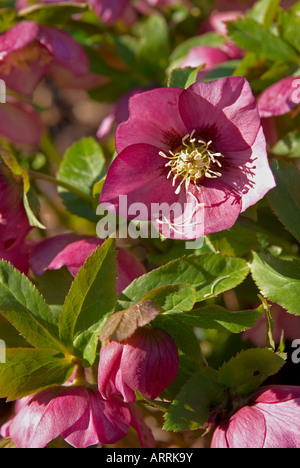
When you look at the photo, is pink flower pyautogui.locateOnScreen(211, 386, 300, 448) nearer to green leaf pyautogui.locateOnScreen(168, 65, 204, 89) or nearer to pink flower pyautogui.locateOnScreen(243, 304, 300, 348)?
pink flower pyautogui.locateOnScreen(243, 304, 300, 348)

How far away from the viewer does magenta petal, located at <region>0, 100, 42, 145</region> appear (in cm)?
115

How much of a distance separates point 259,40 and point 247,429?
64cm

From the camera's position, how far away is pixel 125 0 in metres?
1.22

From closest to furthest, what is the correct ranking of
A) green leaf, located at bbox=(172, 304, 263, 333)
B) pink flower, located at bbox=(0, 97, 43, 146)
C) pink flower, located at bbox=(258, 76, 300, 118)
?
1. green leaf, located at bbox=(172, 304, 263, 333)
2. pink flower, located at bbox=(258, 76, 300, 118)
3. pink flower, located at bbox=(0, 97, 43, 146)

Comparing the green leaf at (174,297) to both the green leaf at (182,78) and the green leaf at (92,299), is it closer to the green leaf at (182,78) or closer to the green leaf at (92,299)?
the green leaf at (92,299)

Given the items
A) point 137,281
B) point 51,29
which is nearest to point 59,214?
point 51,29

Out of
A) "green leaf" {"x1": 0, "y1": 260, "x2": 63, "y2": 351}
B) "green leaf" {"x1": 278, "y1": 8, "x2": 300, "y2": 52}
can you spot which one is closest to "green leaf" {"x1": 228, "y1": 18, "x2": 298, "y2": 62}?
"green leaf" {"x1": 278, "y1": 8, "x2": 300, "y2": 52}

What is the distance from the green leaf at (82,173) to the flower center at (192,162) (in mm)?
212

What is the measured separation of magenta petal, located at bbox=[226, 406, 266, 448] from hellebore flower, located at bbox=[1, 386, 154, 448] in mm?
131

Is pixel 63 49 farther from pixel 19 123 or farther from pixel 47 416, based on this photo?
pixel 47 416

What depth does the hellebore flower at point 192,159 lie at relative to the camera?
70cm

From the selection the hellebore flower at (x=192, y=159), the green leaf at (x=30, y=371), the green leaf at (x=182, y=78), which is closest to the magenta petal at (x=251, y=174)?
the hellebore flower at (x=192, y=159)

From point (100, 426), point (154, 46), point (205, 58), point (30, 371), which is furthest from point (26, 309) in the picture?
point (154, 46)

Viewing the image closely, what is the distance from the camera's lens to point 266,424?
653 mm
